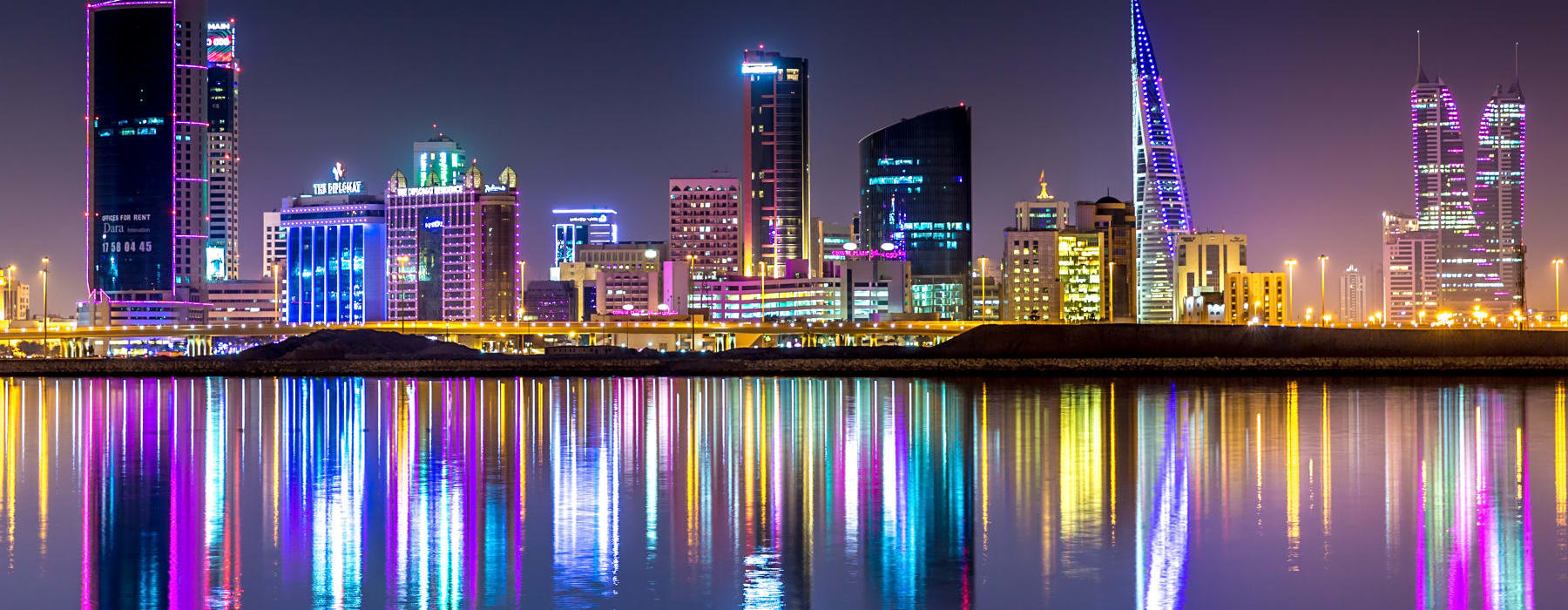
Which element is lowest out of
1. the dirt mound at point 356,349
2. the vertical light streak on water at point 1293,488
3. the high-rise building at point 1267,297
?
the vertical light streak on water at point 1293,488

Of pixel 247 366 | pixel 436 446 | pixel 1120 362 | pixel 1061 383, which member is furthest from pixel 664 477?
pixel 247 366

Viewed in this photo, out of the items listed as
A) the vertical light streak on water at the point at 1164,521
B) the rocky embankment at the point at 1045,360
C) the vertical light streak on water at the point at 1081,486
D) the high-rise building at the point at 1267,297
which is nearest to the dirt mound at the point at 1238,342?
the rocky embankment at the point at 1045,360

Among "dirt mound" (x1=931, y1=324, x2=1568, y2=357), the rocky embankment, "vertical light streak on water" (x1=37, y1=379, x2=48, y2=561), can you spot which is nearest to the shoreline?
the rocky embankment

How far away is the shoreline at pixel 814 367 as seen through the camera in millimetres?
88125

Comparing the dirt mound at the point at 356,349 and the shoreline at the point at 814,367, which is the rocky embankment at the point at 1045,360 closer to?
the shoreline at the point at 814,367

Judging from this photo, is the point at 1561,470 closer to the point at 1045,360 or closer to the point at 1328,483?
the point at 1328,483

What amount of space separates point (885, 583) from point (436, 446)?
20577mm

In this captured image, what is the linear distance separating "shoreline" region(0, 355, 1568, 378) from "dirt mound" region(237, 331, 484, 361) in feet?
12.5

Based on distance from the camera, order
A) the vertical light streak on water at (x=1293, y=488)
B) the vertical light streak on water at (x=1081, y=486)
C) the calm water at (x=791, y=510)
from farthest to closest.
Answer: the vertical light streak on water at (x=1293, y=488) → the vertical light streak on water at (x=1081, y=486) → the calm water at (x=791, y=510)

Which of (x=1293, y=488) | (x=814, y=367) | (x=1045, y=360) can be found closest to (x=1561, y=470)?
(x=1293, y=488)

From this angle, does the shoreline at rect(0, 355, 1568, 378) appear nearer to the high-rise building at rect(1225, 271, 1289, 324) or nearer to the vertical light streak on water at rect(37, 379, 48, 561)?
the vertical light streak on water at rect(37, 379, 48, 561)

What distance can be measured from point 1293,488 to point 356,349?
295 ft

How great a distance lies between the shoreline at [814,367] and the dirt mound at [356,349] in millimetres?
3802

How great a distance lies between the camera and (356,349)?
4321 inches
